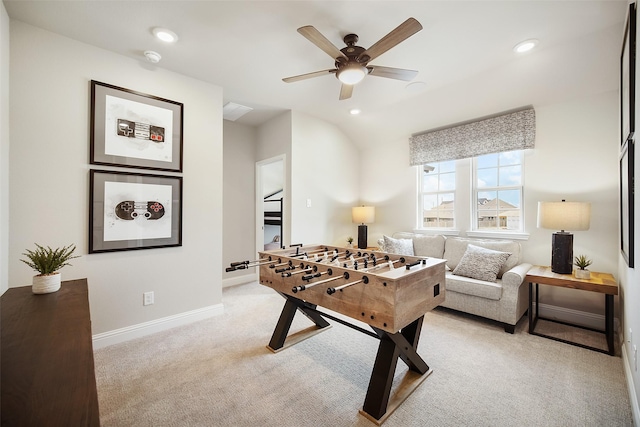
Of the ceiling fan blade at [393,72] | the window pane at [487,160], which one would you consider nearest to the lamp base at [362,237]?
the window pane at [487,160]

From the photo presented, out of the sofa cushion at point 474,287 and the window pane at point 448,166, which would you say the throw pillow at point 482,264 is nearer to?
the sofa cushion at point 474,287

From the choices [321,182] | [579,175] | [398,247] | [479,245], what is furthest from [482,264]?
[321,182]

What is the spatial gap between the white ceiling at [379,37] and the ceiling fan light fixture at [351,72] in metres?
0.28

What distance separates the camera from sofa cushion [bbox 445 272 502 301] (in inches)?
106

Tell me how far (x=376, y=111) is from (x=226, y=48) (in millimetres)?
2270

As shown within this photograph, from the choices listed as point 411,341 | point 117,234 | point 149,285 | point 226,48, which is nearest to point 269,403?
point 411,341

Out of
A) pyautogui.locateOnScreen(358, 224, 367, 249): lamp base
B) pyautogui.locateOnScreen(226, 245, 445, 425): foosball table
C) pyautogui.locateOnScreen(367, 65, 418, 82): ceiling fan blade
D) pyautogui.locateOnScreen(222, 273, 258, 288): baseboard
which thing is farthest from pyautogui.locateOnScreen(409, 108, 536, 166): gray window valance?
pyautogui.locateOnScreen(222, 273, 258, 288): baseboard

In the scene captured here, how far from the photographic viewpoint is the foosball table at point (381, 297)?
4.90 feet

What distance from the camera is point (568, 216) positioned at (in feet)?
8.38

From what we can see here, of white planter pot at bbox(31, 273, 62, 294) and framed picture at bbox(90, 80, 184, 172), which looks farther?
framed picture at bbox(90, 80, 184, 172)

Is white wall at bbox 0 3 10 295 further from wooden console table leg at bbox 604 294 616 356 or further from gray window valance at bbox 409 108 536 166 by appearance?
wooden console table leg at bbox 604 294 616 356

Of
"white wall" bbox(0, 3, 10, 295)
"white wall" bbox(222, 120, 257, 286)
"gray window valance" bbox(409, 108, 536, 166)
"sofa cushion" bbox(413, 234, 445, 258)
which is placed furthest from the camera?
"white wall" bbox(222, 120, 257, 286)

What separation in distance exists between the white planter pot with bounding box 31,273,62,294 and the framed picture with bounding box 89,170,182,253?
2.33ft

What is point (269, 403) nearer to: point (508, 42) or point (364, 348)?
point (364, 348)
